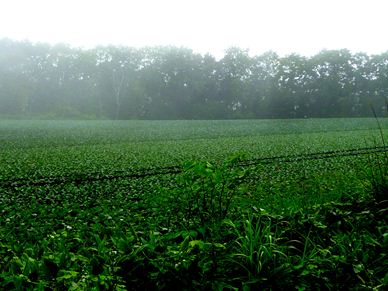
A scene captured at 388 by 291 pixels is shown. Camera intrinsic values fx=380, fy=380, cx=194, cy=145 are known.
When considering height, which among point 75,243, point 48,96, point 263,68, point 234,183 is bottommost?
point 75,243

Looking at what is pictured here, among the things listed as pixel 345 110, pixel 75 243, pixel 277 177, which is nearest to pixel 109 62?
pixel 345 110

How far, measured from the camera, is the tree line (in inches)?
1630

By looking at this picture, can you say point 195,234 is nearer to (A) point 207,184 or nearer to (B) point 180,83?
(A) point 207,184

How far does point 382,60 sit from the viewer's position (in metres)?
45.2

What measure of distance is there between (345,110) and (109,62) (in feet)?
89.7

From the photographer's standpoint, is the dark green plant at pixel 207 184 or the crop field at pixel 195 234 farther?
the dark green plant at pixel 207 184

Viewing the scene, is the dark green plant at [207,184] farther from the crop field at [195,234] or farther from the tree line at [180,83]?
the tree line at [180,83]

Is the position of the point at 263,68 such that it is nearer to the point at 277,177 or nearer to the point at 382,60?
the point at 382,60

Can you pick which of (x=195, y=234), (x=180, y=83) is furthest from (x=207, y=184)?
(x=180, y=83)

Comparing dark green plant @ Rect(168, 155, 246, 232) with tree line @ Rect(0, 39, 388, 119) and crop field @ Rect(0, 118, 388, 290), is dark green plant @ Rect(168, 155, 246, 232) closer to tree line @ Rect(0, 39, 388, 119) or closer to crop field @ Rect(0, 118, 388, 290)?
crop field @ Rect(0, 118, 388, 290)

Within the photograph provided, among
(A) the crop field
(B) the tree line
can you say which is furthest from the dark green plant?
(B) the tree line

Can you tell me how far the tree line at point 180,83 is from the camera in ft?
136

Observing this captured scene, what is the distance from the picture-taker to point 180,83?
43219 millimetres

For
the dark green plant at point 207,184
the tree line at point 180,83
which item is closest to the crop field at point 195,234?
the dark green plant at point 207,184
